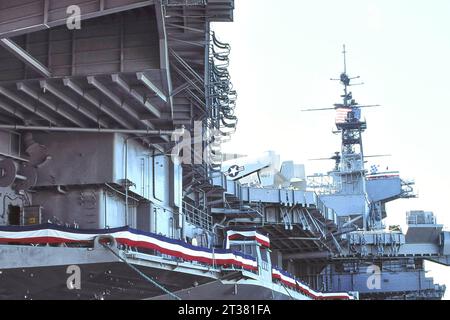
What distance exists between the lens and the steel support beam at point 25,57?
14.2 m

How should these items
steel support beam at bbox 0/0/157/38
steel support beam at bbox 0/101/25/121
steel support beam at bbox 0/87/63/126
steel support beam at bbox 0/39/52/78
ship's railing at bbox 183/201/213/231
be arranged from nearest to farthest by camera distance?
steel support beam at bbox 0/0/157/38 → steel support beam at bbox 0/39/52/78 → steel support beam at bbox 0/87/63/126 → steel support beam at bbox 0/101/25/121 → ship's railing at bbox 183/201/213/231

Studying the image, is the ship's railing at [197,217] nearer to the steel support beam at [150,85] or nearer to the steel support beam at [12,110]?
the steel support beam at [150,85]

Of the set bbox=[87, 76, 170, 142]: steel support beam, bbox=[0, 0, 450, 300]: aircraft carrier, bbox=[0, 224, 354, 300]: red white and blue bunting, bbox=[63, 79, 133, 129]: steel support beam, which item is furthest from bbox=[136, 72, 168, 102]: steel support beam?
bbox=[0, 224, 354, 300]: red white and blue bunting

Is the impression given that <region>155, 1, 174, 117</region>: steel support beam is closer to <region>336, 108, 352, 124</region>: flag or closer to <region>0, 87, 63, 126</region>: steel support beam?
<region>0, 87, 63, 126</region>: steel support beam

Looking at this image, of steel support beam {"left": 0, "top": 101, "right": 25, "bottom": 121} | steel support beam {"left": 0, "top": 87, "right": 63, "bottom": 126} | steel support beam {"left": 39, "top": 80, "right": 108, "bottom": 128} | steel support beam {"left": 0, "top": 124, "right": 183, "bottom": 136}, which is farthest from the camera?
steel support beam {"left": 0, "top": 124, "right": 183, "bottom": 136}

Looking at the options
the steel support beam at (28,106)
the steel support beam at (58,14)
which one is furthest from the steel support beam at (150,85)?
the steel support beam at (28,106)

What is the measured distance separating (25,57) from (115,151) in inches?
176

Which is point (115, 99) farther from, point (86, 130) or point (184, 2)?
point (184, 2)

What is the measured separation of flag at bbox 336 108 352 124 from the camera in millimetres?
51156

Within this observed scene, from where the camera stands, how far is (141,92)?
17578 millimetres

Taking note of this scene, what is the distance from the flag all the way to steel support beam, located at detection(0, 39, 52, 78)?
36940 millimetres

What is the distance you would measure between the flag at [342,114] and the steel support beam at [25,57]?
36940 millimetres
